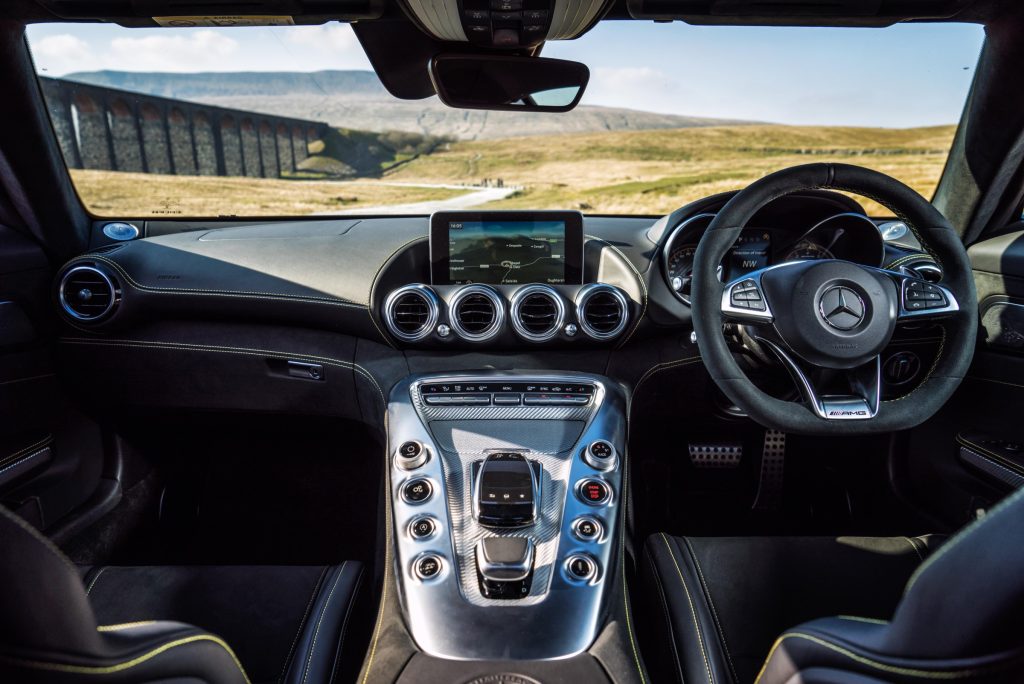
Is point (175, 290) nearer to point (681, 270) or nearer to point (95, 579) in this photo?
point (95, 579)

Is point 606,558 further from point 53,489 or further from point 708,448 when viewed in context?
point 53,489

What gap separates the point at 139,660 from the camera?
1029 millimetres

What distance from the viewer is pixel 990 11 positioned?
2.29 metres

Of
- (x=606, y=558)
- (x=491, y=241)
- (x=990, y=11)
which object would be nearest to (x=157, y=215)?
(x=491, y=241)

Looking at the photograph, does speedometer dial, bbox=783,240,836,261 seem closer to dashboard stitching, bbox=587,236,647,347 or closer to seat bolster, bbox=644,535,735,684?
dashboard stitching, bbox=587,236,647,347

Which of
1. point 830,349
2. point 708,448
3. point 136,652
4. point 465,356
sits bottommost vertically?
point 708,448

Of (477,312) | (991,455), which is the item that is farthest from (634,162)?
(991,455)

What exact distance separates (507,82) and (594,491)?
1446mm

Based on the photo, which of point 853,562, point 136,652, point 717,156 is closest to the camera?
point 136,652

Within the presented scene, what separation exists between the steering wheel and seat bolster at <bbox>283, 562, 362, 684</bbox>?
1237 mm

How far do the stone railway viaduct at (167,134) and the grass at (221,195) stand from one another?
0.05 meters

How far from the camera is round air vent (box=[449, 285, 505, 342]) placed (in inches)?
99.3

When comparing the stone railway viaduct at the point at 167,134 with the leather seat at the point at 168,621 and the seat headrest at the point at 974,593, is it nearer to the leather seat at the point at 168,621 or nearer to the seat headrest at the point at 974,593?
the leather seat at the point at 168,621

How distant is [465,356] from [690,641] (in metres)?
1.26
